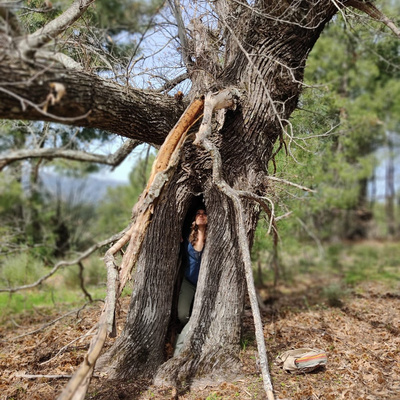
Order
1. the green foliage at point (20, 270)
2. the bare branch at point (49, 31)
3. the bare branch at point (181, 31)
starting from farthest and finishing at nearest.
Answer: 1. the green foliage at point (20, 270)
2. the bare branch at point (181, 31)
3. the bare branch at point (49, 31)

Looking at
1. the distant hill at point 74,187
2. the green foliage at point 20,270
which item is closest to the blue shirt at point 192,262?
the green foliage at point 20,270

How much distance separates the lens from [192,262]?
460 centimetres

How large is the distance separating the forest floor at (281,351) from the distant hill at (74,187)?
8.88 metres

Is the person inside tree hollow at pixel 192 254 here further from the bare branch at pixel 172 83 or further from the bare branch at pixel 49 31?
the bare branch at pixel 49 31

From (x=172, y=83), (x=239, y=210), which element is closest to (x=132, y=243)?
(x=239, y=210)

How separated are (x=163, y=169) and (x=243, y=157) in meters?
1.11

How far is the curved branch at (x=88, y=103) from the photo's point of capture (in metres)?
2.76

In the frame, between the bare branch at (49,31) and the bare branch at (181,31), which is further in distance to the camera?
the bare branch at (181,31)

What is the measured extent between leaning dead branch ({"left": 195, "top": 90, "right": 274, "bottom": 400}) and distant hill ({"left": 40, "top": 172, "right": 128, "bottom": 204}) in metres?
11.4

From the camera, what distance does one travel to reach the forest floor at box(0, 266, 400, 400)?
3.49 m

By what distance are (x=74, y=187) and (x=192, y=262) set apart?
12.4m

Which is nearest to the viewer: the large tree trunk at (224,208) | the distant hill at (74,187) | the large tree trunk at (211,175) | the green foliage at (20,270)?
the large tree trunk at (211,175)

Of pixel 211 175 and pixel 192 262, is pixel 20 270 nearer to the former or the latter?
pixel 192 262

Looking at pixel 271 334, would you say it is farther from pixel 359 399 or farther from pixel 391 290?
pixel 391 290
